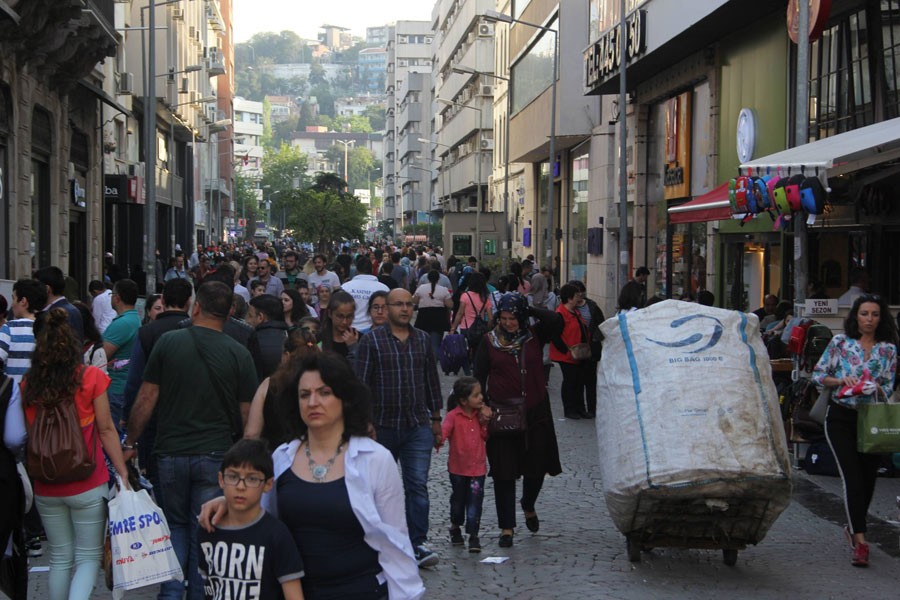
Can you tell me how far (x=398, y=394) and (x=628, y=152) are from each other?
23160 mm

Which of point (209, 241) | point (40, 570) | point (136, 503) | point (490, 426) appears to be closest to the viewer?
point (136, 503)

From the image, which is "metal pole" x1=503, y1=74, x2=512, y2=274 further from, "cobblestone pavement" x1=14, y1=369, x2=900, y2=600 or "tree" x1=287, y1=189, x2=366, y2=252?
"cobblestone pavement" x1=14, y1=369, x2=900, y2=600

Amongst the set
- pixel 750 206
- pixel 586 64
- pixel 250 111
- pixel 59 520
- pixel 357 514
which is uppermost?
pixel 250 111

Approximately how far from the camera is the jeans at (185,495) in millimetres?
6562

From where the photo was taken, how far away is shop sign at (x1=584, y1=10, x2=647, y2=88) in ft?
82.7

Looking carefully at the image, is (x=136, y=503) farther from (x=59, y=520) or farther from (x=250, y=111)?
(x=250, y=111)

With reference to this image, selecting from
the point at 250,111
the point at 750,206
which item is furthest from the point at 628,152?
the point at 250,111

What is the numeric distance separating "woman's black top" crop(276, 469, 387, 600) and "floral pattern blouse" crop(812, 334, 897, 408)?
16.0 ft

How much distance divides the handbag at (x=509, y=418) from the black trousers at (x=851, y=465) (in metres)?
1.97

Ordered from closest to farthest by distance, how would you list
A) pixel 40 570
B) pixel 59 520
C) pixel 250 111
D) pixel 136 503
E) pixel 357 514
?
pixel 357 514 → pixel 136 503 → pixel 59 520 → pixel 40 570 → pixel 250 111

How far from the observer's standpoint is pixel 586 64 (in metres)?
30.1

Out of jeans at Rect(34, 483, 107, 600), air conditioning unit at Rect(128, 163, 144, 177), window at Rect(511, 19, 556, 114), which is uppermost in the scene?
window at Rect(511, 19, 556, 114)

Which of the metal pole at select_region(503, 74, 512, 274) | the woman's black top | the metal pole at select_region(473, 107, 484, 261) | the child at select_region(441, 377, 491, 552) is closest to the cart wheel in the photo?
the child at select_region(441, 377, 491, 552)

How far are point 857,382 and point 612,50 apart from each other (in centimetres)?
1996
